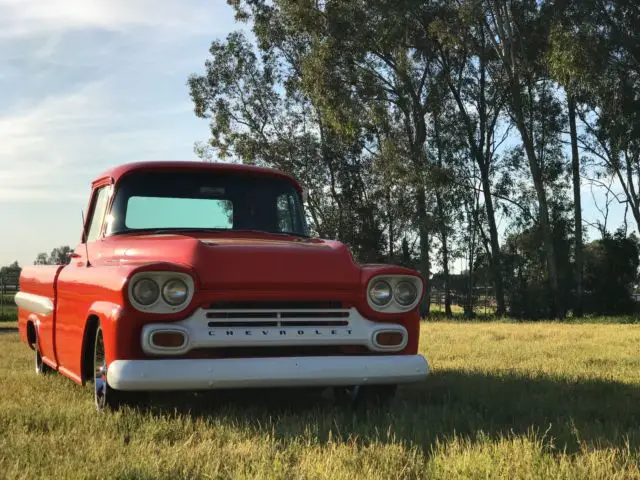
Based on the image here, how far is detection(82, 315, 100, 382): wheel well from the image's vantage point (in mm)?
4945

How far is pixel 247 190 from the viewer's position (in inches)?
238

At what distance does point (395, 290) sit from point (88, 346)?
7.31 feet

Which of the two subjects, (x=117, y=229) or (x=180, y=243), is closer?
(x=180, y=243)

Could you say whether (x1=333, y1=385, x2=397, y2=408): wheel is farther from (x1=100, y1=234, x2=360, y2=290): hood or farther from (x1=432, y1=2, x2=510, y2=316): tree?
(x1=432, y1=2, x2=510, y2=316): tree

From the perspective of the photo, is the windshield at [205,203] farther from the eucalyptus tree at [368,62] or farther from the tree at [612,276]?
the tree at [612,276]

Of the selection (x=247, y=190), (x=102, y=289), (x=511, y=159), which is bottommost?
(x=102, y=289)

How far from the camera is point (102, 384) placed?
4773 millimetres

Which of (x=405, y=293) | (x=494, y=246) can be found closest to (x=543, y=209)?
(x=494, y=246)

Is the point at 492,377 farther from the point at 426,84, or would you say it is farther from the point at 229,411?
the point at 426,84

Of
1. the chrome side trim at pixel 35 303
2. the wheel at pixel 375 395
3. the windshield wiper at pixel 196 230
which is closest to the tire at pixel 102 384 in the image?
the windshield wiper at pixel 196 230

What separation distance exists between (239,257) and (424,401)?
196cm

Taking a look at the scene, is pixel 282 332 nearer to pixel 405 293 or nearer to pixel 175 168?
pixel 405 293

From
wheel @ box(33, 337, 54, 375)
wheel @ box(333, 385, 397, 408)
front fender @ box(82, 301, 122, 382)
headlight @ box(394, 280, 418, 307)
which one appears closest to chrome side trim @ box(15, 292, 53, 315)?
wheel @ box(33, 337, 54, 375)

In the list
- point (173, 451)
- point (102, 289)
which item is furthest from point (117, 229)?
point (173, 451)
